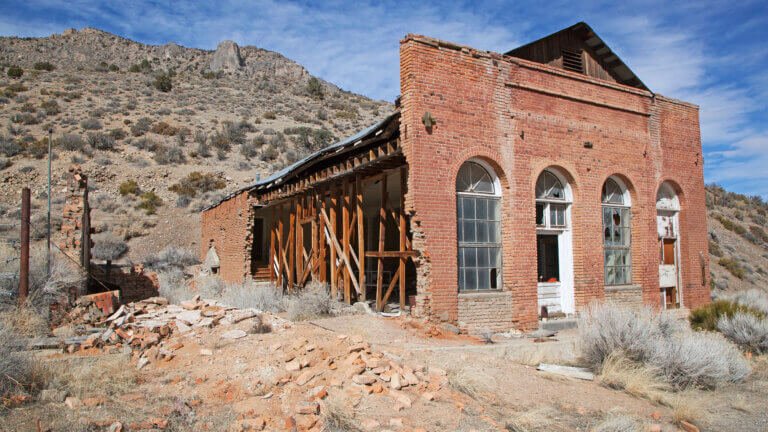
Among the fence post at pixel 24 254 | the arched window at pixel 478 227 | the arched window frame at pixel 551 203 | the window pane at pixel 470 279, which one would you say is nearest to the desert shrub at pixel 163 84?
the fence post at pixel 24 254

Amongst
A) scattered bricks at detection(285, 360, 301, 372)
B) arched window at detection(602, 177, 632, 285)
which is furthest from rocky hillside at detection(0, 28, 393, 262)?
scattered bricks at detection(285, 360, 301, 372)

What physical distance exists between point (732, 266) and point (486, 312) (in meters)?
24.5

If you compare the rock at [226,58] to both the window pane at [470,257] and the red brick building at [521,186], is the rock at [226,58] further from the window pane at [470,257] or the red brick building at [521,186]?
the window pane at [470,257]

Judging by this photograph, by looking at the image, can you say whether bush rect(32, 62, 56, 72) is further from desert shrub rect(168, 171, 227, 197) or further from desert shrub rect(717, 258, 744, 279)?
desert shrub rect(717, 258, 744, 279)

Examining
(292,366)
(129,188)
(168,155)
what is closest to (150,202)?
(129,188)

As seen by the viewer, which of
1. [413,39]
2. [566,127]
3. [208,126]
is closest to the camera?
[413,39]

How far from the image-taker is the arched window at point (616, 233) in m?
13.4

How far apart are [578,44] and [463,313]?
8421 millimetres

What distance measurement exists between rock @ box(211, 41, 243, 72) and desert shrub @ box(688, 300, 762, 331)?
61.0m

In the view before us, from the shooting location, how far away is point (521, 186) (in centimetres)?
1172

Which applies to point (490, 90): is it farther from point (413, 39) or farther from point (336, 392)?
point (336, 392)

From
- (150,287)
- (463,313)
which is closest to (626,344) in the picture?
(463,313)

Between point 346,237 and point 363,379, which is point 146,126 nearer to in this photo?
point 346,237

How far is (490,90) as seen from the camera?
37.6 feet
